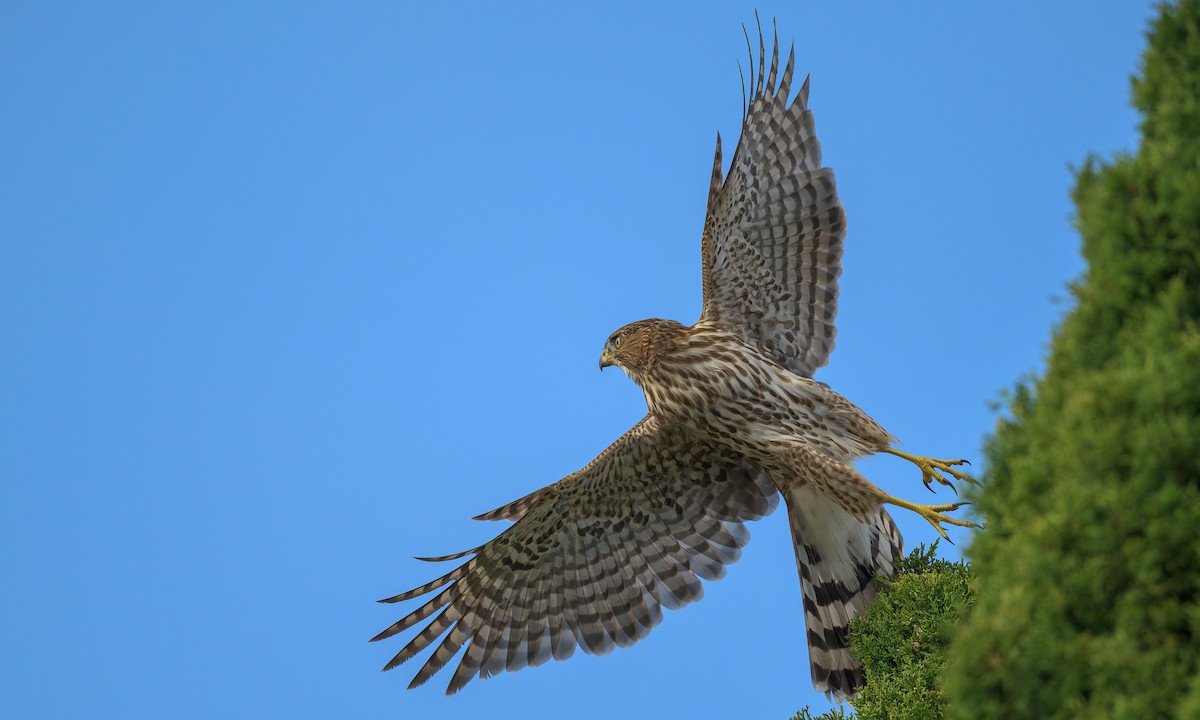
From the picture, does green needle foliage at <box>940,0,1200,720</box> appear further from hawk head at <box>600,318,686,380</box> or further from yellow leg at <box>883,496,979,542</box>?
hawk head at <box>600,318,686,380</box>

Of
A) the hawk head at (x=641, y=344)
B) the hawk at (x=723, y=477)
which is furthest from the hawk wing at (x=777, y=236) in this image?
the hawk head at (x=641, y=344)

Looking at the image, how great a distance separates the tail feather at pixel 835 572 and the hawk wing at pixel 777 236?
35.3 inches

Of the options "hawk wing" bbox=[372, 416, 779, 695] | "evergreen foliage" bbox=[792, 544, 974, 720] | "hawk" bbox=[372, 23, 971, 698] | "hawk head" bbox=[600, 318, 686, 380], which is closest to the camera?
"evergreen foliage" bbox=[792, 544, 974, 720]

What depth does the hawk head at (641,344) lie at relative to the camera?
265 inches

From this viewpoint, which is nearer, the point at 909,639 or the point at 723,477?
the point at 909,639

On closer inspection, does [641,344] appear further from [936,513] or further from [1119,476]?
[1119,476]

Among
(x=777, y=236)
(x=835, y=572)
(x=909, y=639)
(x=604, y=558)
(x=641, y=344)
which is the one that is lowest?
(x=909, y=639)

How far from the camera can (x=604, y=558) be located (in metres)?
7.32

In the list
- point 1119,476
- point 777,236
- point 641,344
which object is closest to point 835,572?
point 641,344

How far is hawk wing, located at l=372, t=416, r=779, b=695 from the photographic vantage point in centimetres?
706

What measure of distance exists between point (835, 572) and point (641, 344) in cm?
171

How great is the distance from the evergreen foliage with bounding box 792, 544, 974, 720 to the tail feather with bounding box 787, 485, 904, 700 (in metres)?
0.42

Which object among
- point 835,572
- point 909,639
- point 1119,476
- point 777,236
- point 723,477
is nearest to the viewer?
point 1119,476

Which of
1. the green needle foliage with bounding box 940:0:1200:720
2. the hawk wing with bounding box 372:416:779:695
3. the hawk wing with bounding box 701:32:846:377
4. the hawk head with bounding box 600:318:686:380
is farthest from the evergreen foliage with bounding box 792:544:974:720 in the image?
the green needle foliage with bounding box 940:0:1200:720
